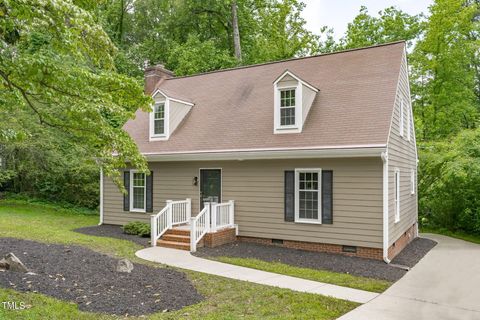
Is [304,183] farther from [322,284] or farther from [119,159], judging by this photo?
[119,159]

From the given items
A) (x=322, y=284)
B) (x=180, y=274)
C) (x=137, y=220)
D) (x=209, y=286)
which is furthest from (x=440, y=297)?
(x=137, y=220)

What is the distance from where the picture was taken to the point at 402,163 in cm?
1136

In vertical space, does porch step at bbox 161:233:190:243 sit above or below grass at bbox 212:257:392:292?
above

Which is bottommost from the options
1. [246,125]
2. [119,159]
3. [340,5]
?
[119,159]

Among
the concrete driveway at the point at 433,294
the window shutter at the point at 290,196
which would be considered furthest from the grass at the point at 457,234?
the window shutter at the point at 290,196

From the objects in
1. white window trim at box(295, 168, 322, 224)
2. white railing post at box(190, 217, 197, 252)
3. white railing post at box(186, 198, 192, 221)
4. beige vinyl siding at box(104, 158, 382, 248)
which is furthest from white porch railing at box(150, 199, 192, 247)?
white window trim at box(295, 168, 322, 224)

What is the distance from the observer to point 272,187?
34.7ft

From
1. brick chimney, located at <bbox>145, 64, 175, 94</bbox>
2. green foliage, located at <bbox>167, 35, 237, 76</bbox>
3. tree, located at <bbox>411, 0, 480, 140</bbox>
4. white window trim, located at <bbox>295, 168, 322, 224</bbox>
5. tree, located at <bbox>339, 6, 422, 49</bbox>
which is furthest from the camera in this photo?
tree, located at <bbox>339, 6, 422, 49</bbox>

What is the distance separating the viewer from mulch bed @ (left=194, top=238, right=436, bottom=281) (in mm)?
8023

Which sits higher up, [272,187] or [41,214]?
[272,187]

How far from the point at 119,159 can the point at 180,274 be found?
261 cm

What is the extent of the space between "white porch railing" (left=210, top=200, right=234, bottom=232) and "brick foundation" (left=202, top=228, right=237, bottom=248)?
0.14 metres

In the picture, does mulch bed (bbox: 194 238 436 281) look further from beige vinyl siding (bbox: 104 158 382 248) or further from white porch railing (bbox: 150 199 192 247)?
white porch railing (bbox: 150 199 192 247)

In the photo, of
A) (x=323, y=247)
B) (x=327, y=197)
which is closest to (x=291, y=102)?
(x=327, y=197)
